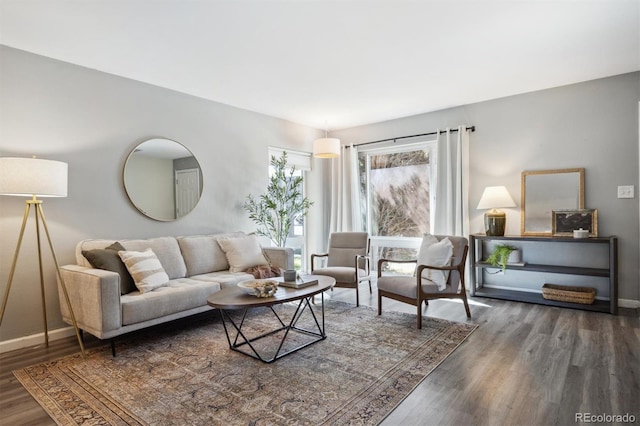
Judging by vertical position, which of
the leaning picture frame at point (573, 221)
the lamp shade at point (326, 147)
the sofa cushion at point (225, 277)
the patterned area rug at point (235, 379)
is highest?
the lamp shade at point (326, 147)

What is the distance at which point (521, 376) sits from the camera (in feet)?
7.79

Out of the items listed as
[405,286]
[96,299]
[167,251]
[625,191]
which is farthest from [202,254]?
[625,191]

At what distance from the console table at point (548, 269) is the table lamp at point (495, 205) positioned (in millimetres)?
132

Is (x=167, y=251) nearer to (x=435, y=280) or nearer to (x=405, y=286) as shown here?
(x=405, y=286)

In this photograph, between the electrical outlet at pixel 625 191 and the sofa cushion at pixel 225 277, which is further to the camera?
the electrical outlet at pixel 625 191

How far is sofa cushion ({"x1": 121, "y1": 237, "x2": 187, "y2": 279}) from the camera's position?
3531mm

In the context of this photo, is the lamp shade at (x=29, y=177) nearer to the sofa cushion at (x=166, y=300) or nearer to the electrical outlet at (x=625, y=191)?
the sofa cushion at (x=166, y=300)

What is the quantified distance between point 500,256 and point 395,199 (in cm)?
187

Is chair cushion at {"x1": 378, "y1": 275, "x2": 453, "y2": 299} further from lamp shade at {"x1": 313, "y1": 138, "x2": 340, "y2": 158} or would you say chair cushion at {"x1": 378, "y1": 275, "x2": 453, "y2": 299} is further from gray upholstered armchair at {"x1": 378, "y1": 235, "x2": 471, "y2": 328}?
lamp shade at {"x1": 313, "y1": 138, "x2": 340, "y2": 158}

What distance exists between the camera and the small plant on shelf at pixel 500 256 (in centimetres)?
436

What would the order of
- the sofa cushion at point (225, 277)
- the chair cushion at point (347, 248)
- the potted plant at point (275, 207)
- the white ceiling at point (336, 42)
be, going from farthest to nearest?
the potted plant at point (275, 207), the chair cushion at point (347, 248), the sofa cushion at point (225, 277), the white ceiling at point (336, 42)

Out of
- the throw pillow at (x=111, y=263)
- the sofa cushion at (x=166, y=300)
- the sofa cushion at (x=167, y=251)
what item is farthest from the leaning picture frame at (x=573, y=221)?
the throw pillow at (x=111, y=263)

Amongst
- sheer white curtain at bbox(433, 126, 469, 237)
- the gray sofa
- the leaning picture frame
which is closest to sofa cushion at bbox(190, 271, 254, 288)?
the gray sofa

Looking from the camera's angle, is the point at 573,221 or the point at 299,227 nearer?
the point at 573,221
